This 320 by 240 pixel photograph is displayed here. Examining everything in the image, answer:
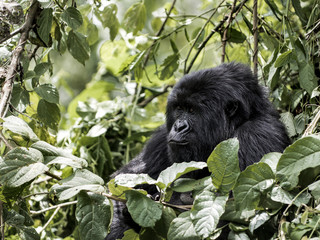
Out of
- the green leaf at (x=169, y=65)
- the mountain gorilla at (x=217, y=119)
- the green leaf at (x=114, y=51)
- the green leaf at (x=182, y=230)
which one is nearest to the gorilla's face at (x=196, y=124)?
the mountain gorilla at (x=217, y=119)

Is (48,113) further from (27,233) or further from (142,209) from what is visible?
(142,209)

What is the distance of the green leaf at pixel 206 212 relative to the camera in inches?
76.6

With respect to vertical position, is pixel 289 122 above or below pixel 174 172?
below

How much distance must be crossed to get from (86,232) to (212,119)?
1543 mm

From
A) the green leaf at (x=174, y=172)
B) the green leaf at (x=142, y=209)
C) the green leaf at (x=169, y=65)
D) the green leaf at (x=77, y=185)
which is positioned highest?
the green leaf at (x=169, y=65)

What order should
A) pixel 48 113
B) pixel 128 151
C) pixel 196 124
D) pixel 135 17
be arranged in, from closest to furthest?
1. pixel 48 113
2. pixel 196 124
3. pixel 135 17
4. pixel 128 151

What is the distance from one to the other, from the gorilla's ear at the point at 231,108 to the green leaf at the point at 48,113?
121 cm

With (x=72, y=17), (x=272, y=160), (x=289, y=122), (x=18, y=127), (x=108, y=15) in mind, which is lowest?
(x=289, y=122)

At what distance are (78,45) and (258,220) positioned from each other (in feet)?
5.90

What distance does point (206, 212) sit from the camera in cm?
201

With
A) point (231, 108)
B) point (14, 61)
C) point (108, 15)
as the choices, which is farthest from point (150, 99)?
point (14, 61)

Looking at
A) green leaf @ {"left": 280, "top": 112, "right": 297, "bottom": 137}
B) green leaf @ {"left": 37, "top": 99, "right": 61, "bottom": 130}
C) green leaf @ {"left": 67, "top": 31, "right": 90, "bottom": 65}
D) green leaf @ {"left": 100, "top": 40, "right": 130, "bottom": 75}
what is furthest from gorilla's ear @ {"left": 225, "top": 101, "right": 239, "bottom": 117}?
green leaf @ {"left": 100, "top": 40, "right": 130, "bottom": 75}

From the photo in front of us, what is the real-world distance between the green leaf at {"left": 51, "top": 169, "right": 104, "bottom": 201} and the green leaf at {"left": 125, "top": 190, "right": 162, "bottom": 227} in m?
0.14

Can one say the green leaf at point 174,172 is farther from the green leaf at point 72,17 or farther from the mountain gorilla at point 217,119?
the green leaf at point 72,17
